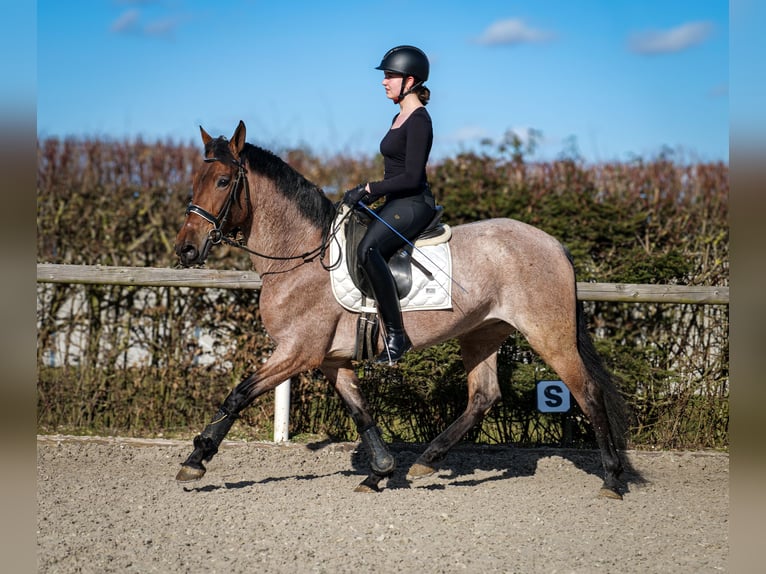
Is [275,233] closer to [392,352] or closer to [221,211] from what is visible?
[221,211]

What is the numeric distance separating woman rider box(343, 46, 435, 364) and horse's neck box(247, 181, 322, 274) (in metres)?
0.39

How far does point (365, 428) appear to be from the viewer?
5.66 metres

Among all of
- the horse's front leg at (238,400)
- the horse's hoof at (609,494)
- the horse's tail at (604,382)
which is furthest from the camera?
the horse's tail at (604,382)

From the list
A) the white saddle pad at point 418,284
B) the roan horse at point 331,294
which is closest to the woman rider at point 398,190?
the white saddle pad at point 418,284

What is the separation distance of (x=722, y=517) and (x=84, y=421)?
5.53m

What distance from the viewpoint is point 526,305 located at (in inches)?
219

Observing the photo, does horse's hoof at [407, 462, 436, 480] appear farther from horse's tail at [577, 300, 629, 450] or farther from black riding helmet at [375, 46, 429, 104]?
black riding helmet at [375, 46, 429, 104]

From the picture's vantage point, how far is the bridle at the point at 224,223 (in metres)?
5.16

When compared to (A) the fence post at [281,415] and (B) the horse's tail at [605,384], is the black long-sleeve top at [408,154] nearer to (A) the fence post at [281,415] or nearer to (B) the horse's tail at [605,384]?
(B) the horse's tail at [605,384]

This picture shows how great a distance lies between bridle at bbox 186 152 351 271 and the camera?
516cm

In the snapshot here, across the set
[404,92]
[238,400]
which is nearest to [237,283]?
[238,400]

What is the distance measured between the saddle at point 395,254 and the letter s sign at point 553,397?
6.52 ft

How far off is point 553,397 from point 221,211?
3.32m
